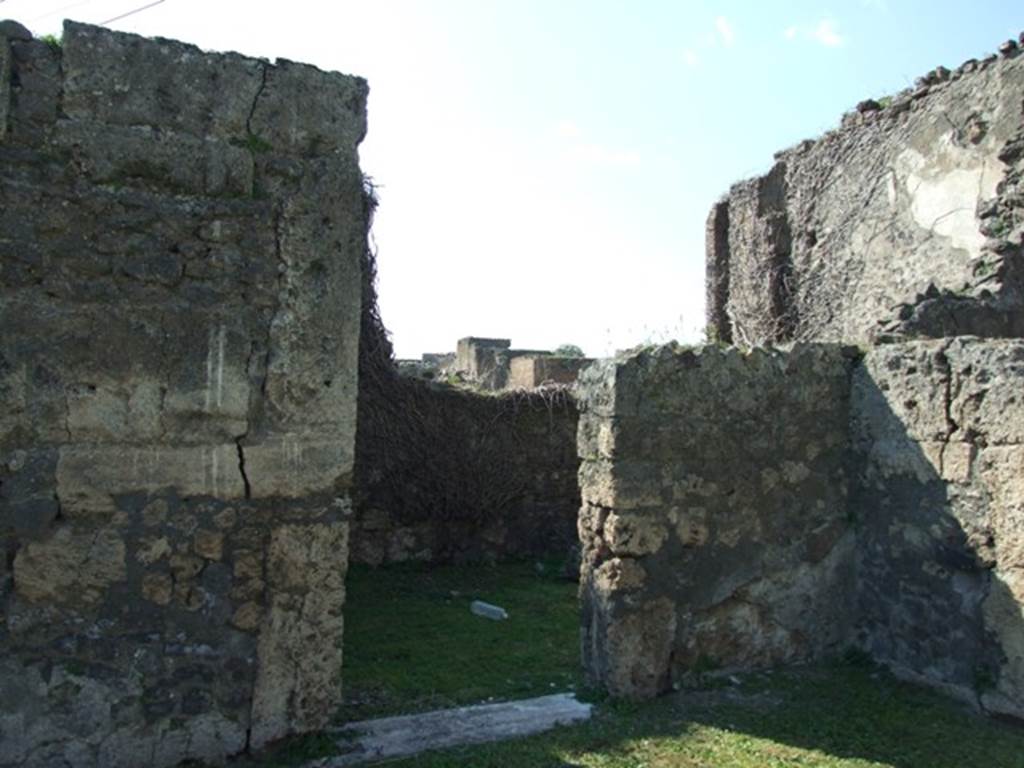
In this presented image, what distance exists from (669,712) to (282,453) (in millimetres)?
2372

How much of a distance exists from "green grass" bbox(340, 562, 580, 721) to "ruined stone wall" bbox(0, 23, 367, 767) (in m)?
1.07

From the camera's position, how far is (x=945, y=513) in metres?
5.01

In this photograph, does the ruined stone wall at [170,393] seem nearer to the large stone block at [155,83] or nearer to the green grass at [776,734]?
the large stone block at [155,83]

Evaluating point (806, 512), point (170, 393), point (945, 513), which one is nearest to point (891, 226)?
point (806, 512)

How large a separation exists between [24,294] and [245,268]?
2.72 feet

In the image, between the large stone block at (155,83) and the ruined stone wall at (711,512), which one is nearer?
the large stone block at (155,83)

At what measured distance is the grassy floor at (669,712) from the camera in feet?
13.5

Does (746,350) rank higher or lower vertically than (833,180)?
lower

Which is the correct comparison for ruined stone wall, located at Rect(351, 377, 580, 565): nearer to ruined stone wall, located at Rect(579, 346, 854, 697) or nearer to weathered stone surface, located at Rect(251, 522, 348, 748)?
ruined stone wall, located at Rect(579, 346, 854, 697)

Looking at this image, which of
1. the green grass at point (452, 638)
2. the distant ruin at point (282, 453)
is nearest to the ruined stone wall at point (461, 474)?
the green grass at point (452, 638)

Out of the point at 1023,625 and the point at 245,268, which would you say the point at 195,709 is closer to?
the point at 245,268

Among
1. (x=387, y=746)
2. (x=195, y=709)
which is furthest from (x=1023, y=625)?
(x=195, y=709)

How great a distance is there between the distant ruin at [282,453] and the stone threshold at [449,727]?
23 cm

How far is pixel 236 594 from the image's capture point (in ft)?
12.8
